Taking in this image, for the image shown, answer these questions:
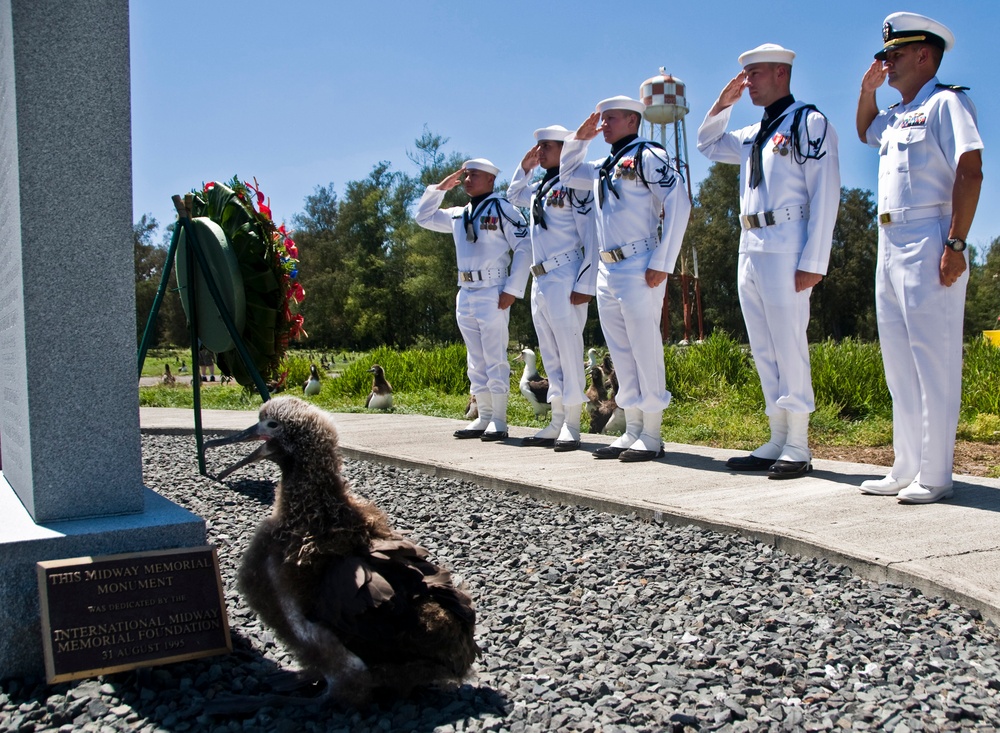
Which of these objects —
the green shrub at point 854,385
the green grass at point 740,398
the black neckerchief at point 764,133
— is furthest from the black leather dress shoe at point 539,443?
the green shrub at point 854,385

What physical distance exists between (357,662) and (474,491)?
3.51m

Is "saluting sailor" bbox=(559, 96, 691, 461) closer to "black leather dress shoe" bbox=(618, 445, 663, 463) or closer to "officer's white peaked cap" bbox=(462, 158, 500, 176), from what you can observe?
"black leather dress shoe" bbox=(618, 445, 663, 463)

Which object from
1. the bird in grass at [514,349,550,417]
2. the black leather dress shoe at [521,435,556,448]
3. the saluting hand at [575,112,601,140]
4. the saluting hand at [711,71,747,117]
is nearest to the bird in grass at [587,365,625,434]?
the bird in grass at [514,349,550,417]

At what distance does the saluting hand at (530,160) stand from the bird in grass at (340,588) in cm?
572

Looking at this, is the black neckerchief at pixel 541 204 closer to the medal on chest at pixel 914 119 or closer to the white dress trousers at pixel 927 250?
the white dress trousers at pixel 927 250

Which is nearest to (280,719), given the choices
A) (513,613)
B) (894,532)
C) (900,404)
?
(513,613)

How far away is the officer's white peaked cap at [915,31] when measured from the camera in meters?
4.63

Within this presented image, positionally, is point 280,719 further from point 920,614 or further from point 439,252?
point 439,252

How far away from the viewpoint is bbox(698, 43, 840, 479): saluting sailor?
5.42m

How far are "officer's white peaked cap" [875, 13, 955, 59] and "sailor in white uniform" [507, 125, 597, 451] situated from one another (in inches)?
119

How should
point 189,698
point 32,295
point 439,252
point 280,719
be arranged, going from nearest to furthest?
point 280,719 → point 189,698 → point 32,295 → point 439,252

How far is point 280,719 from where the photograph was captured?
2.57 metres

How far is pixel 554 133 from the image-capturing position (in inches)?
297

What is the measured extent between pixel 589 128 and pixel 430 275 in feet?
106
